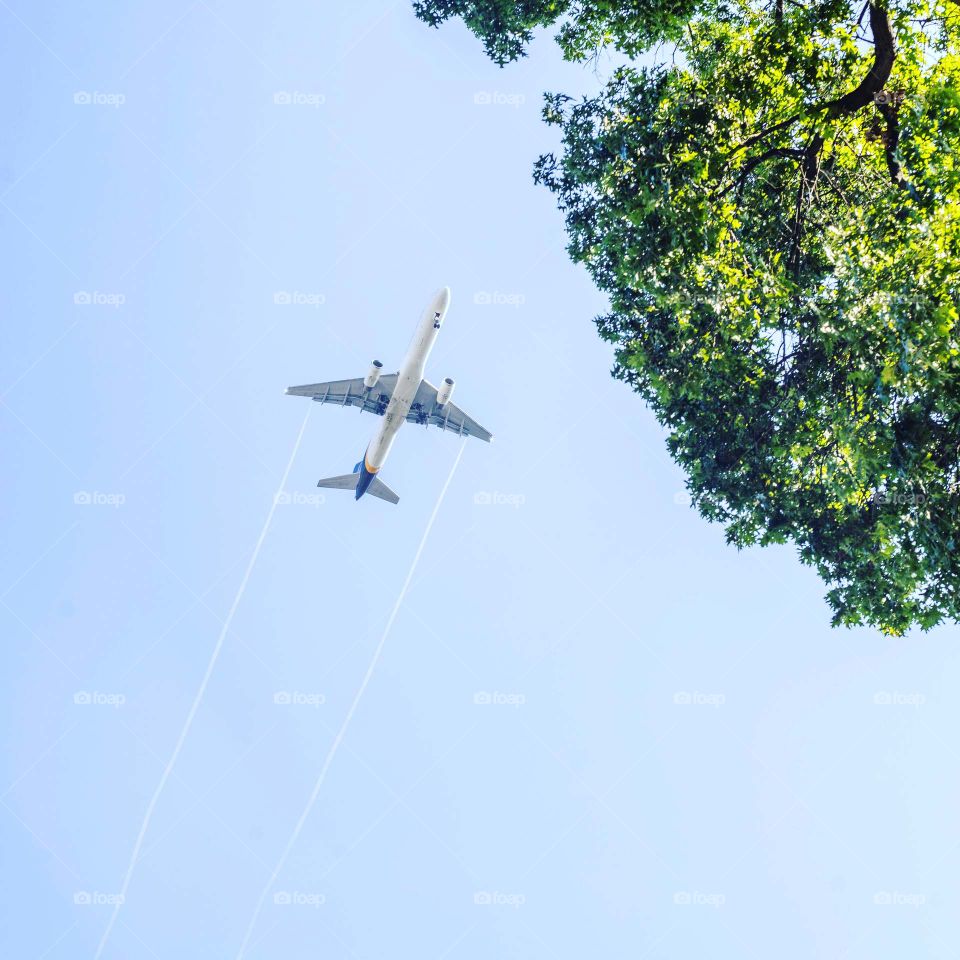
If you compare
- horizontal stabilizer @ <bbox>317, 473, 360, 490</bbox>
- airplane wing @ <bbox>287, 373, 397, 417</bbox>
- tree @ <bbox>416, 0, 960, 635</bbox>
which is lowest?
horizontal stabilizer @ <bbox>317, 473, 360, 490</bbox>

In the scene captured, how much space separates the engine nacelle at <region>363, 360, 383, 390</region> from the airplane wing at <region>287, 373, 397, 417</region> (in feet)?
5.04

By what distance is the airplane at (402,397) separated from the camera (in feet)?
112

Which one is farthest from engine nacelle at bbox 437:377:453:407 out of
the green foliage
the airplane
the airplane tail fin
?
the green foliage

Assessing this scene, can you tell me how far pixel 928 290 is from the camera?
14.1 metres

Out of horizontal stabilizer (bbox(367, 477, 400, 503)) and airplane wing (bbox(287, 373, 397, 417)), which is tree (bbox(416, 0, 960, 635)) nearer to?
airplane wing (bbox(287, 373, 397, 417))

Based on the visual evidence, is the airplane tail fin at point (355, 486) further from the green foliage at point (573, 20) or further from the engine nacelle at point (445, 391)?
the green foliage at point (573, 20)

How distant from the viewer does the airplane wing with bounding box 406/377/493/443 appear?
39188 mm

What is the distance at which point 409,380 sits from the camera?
3528 centimetres

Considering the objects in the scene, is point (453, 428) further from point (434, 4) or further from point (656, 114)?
point (656, 114)

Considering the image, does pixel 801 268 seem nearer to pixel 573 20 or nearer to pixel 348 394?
pixel 573 20

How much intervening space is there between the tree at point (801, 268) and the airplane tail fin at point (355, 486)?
25.7 meters

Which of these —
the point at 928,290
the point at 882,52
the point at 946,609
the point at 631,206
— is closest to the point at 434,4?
the point at 631,206

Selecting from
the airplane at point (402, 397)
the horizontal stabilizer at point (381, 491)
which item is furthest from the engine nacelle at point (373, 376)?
the horizontal stabilizer at point (381, 491)

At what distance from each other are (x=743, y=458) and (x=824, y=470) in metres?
1.84
